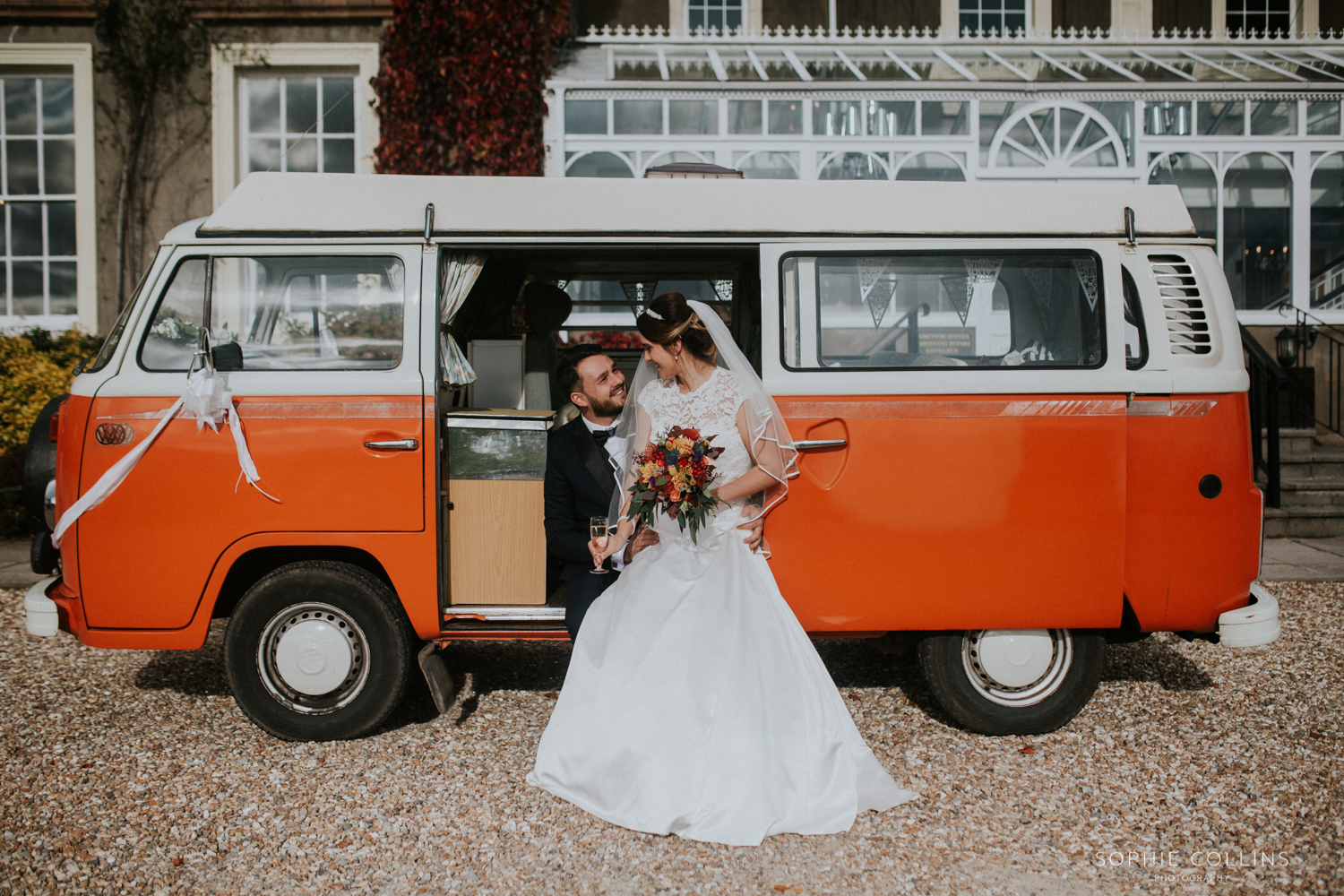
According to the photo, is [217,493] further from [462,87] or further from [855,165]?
[855,165]

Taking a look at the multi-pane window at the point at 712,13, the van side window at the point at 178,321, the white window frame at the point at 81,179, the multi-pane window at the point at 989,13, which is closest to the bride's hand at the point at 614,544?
the van side window at the point at 178,321

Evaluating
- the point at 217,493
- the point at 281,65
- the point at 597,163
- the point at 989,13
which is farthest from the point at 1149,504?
the point at 281,65

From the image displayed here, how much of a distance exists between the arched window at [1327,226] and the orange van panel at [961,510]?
955 cm

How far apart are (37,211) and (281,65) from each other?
378 cm

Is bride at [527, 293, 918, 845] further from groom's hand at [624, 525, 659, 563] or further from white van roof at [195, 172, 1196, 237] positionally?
white van roof at [195, 172, 1196, 237]

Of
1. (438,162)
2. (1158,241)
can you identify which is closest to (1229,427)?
(1158,241)

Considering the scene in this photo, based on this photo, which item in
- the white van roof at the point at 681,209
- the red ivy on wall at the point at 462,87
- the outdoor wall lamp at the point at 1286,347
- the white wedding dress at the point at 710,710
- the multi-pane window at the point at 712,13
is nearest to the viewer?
the white wedding dress at the point at 710,710

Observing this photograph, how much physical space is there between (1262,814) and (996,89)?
9.45m

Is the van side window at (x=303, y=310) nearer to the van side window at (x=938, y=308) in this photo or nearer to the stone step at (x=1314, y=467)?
the van side window at (x=938, y=308)

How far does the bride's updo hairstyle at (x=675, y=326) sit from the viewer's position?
11.6 feet

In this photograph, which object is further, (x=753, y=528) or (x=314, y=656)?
(x=314, y=656)

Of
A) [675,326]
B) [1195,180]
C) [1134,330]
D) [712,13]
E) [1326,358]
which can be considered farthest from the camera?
[712,13]

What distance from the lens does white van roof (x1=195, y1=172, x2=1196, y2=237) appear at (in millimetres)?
3771

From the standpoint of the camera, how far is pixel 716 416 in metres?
3.61
